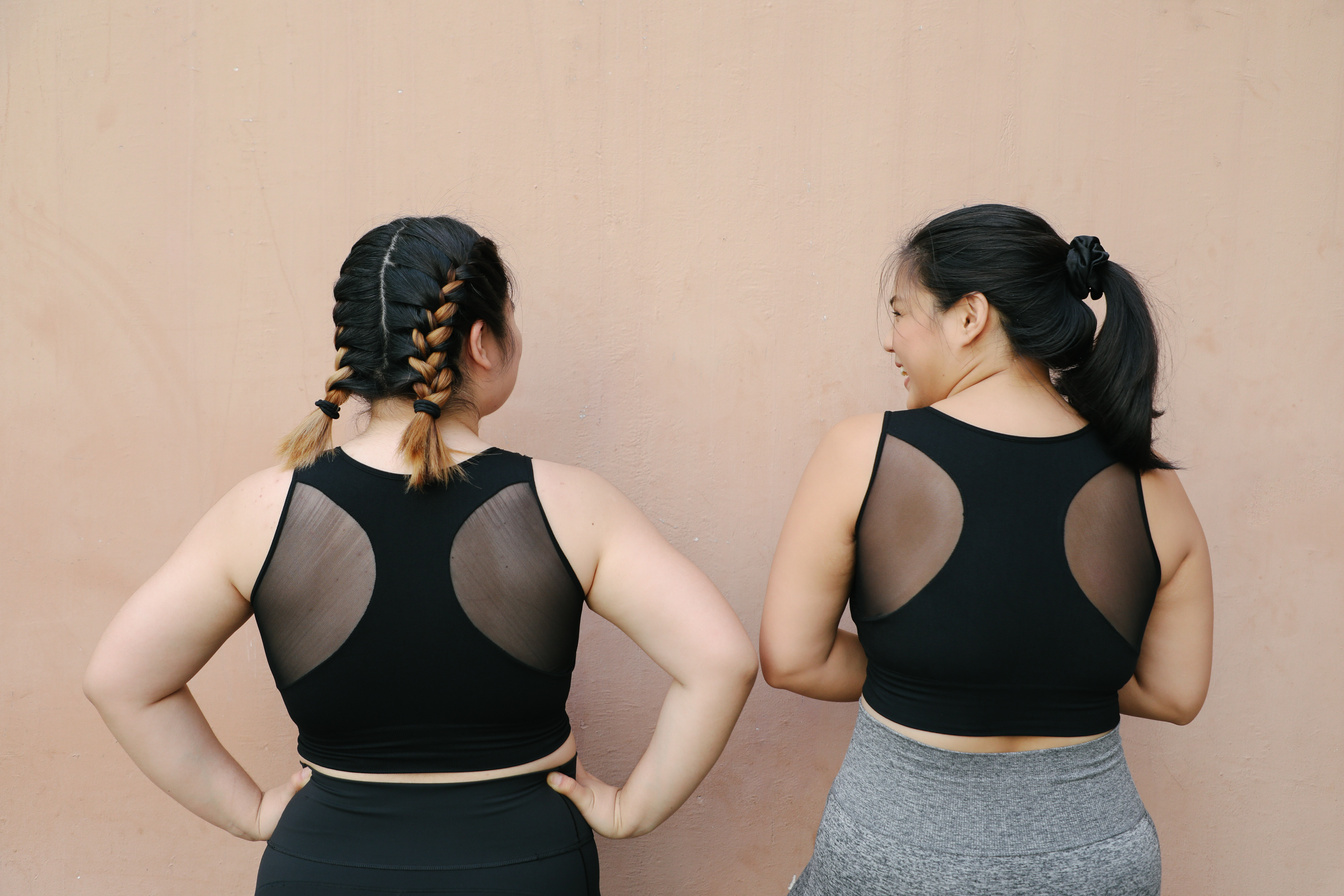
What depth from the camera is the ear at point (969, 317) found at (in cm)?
142

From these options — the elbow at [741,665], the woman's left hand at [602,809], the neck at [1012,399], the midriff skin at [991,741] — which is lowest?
the woman's left hand at [602,809]

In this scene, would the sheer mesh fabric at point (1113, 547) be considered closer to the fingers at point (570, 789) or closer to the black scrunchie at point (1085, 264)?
the black scrunchie at point (1085, 264)

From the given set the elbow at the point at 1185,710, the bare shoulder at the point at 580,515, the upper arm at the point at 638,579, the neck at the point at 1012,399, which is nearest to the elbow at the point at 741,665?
the upper arm at the point at 638,579

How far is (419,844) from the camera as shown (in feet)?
4.38

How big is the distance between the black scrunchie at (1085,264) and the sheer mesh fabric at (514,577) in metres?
0.94

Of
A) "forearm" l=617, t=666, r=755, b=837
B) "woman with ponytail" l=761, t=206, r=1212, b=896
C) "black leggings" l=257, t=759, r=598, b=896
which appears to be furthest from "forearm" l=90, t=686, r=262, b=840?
"woman with ponytail" l=761, t=206, r=1212, b=896

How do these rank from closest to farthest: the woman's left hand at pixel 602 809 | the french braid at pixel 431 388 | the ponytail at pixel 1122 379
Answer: the french braid at pixel 431 388 < the ponytail at pixel 1122 379 < the woman's left hand at pixel 602 809

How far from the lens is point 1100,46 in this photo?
213 centimetres

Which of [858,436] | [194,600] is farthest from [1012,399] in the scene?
[194,600]

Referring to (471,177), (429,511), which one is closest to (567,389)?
(471,177)

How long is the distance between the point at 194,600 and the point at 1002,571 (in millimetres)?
1247

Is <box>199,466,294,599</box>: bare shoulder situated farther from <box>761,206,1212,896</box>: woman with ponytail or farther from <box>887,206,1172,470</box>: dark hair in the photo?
<box>887,206,1172,470</box>: dark hair

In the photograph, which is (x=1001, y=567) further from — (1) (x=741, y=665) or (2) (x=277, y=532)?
(2) (x=277, y=532)

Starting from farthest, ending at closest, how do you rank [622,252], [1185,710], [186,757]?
[622,252], [1185,710], [186,757]
